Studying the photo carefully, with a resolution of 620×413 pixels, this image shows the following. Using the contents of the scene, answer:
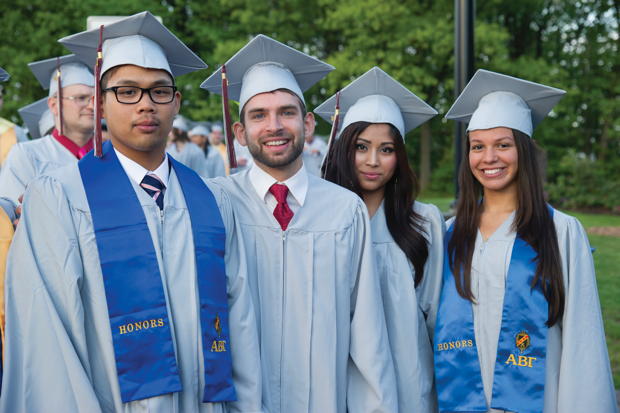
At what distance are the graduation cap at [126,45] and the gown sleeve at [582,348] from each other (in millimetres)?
A: 2019

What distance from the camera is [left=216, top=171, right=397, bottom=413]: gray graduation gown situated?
2842 mm

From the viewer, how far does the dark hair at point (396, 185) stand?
11.0 ft

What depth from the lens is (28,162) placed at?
458 cm

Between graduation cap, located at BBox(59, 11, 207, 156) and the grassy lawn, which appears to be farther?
the grassy lawn

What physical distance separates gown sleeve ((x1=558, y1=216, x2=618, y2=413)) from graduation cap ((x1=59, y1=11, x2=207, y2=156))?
2.02 metres

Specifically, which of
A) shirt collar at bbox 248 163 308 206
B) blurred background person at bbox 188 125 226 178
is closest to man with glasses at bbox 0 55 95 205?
shirt collar at bbox 248 163 308 206

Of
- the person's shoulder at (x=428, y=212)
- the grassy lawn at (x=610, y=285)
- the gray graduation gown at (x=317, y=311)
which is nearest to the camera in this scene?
the gray graduation gown at (x=317, y=311)

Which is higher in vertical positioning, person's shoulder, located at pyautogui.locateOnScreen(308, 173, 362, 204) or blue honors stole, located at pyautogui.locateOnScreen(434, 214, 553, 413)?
person's shoulder, located at pyautogui.locateOnScreen(308, 173, 362, 204)

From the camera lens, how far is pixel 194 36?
20922 mm

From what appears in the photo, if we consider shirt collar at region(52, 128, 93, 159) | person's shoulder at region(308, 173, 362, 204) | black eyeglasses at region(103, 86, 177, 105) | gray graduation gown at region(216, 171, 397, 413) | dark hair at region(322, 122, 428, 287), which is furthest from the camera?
shirt collar at region(52, 128, 93, 159)

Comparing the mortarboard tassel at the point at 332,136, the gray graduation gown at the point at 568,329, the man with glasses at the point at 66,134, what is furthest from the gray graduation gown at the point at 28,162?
the gray graduation gown at the point at 568,329

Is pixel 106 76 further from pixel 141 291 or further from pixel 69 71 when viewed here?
pixel 69 71

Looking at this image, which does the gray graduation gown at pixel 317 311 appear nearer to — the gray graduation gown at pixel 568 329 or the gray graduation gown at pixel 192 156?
the gray graduation gown at pixel 568 329

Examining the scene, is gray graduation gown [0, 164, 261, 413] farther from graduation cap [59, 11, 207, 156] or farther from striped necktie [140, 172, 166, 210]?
graduation cap [59, 11, 207, 156]
